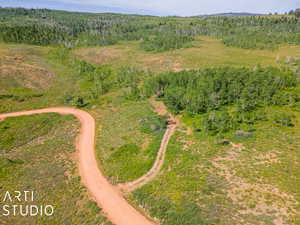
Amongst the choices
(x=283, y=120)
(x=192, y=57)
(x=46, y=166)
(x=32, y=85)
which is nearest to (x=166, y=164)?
(x=46, y=166)

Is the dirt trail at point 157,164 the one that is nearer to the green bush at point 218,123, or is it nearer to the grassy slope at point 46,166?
the grassy slope at point 46,166

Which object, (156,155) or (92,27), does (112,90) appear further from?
(92,27)

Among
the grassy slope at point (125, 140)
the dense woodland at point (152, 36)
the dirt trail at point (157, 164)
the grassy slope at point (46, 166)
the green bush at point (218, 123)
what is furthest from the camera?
the dense woodland at point (152, 36)

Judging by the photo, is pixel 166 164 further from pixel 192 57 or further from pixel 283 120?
pixel 192 57

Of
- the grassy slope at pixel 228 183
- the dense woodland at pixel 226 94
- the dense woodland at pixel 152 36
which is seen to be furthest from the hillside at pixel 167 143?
the dense woodland at pixel 152 36

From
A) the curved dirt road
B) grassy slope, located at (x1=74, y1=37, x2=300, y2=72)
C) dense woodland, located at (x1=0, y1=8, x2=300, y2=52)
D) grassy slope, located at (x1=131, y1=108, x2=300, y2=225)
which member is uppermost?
dense woodland, located at (x1=0, y1=8, x2=300, y2=52)

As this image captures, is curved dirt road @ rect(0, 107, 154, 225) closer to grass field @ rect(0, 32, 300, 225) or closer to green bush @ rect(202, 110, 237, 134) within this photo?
grass field @ rect(0, 32, 300, 225)

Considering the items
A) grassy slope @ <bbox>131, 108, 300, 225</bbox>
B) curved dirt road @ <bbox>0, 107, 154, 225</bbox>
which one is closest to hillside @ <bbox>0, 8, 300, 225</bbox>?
grassy slope @ <bbox>131, 108, 300, 225</bbox>
